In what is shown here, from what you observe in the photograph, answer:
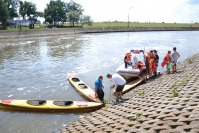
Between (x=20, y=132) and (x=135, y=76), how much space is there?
946 centimetres

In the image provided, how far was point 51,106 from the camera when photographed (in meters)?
13.4

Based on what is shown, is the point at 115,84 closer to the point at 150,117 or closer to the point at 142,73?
the point at 150,117

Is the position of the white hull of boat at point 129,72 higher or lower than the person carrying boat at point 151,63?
lower

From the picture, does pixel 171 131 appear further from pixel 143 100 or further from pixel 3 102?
pixel 3 102

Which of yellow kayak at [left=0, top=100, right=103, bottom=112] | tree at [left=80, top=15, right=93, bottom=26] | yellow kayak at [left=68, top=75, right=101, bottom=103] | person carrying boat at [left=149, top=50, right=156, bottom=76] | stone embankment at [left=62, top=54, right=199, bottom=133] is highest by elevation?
tree at [left=80, top=15, right=93, bottom=26]

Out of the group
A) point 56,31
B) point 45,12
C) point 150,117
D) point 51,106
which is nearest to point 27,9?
point 45,12

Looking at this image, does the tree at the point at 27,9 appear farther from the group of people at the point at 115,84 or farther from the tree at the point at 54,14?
the group of people at the point at 115,84

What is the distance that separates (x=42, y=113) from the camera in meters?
13.4

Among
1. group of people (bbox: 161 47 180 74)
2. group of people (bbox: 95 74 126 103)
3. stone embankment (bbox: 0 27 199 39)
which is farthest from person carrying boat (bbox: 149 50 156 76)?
stone embankment (bbox: 0 27 199 39)

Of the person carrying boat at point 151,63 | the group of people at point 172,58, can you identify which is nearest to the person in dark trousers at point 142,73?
the person carrying boat at point 151,63

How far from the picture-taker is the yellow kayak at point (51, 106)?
1320cm

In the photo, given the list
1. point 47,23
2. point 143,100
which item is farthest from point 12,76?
point 47,23

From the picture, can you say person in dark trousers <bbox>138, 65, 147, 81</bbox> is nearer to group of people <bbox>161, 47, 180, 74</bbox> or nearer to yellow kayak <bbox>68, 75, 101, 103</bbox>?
group of people <bbox>161, 47, 180, 74</bbox>

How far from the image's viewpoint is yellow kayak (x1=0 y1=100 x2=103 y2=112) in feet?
43.3
